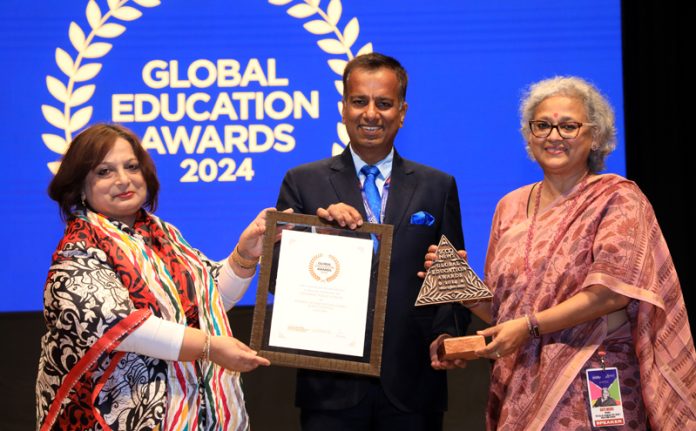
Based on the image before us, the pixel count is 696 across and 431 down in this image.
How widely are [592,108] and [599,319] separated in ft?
2.17

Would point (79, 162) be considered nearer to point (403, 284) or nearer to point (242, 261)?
point (242, 261)

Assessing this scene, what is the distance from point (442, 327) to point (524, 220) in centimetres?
44

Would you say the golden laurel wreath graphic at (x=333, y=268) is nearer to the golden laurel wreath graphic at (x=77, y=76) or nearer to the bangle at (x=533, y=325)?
the bangle at (x=533, y=325)

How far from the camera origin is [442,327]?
250 cm

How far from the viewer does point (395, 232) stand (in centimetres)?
251

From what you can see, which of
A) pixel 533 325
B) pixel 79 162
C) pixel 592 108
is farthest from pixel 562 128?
pixel 79 162

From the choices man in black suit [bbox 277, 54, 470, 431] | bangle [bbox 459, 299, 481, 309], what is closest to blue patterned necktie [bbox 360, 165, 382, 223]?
man in black suit [bbox 277, 54, 470, 431]

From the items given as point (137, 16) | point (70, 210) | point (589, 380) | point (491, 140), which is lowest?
point (589, 380)

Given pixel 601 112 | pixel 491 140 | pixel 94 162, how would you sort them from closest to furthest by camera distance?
1. pixel 94 162
2. pixel 601 112
3. pixel 491 140

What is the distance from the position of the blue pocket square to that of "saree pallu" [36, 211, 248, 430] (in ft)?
2.37

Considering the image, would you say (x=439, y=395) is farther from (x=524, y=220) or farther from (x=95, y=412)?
(x=95, y=412)

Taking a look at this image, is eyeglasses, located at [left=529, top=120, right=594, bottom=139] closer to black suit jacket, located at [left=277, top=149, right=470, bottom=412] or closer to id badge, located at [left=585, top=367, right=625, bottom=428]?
black suit jacket, located at [left=277, top=149, right=470, bottom=412]

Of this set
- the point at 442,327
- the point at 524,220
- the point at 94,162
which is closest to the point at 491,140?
the point at 524,220

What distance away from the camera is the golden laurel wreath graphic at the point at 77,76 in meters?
3.93
